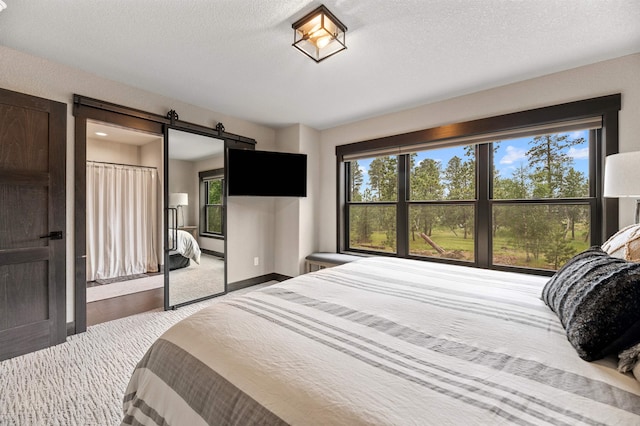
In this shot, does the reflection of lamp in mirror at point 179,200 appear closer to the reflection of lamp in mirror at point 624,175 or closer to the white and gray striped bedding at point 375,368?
the white and gray striped bedding at point 375,368

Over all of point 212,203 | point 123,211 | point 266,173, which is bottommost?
point 123,211

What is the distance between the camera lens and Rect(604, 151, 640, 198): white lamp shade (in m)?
1.62

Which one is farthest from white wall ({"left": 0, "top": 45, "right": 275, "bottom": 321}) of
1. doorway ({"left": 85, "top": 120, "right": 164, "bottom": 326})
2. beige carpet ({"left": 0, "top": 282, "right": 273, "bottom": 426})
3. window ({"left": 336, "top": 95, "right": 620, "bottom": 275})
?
window ({"left": 336, "top": 95, "right": 620, "bottom": 275})

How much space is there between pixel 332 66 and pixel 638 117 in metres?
2.53

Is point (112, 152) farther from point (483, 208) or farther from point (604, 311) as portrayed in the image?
point (604, 311)

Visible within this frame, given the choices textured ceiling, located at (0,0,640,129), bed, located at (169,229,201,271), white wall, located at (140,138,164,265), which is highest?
textured ceiling, located at (0,0,640,129)

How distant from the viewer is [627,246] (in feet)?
4.28

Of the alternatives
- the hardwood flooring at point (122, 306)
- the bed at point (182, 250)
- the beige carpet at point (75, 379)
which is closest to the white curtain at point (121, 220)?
the hardwood flooring at point (122, 306)

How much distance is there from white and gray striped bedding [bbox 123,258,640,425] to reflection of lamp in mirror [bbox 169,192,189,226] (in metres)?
2.34

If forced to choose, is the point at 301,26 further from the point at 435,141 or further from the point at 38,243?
the point at 38,243

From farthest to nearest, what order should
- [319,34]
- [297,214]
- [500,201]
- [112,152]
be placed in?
[112,152]
[297,214]
[500,201]
[319,34]

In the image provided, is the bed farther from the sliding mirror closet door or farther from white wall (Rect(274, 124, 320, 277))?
white wall (Rect(274, 124, 320, 277))

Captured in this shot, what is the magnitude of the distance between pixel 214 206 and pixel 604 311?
3.71 metres

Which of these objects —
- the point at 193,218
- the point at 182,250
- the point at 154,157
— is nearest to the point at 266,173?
the point at 193,218
